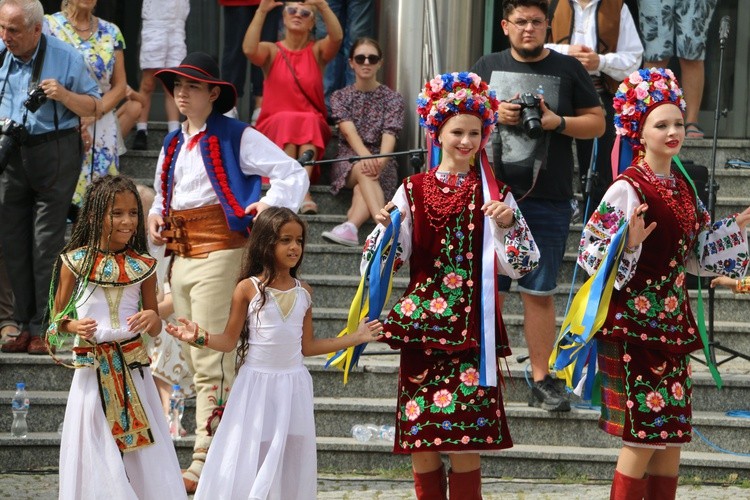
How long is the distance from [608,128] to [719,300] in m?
1.24

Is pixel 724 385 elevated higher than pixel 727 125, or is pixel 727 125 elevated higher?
pixel 727 125

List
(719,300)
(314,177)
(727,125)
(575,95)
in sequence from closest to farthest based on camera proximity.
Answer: (575,95), (719,300), (314,177), (727,125)

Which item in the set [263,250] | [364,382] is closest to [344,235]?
[364,382]

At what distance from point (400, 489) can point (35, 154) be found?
9.27ft

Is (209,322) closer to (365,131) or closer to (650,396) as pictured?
(650,396)

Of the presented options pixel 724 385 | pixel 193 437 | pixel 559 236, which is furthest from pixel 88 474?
pixel 724 385

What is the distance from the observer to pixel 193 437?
24.3 feet

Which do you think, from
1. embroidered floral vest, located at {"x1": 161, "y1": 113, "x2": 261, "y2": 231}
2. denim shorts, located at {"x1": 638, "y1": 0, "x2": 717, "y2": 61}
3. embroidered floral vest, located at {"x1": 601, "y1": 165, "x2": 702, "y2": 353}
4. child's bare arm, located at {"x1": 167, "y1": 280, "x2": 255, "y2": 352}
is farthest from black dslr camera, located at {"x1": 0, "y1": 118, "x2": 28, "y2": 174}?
denim shorts, located at {"x1": 638, "y1": 0, "x2": 717, "y2": 61}

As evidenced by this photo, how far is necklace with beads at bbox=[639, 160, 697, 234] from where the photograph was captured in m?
5.75

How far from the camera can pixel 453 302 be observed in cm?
567

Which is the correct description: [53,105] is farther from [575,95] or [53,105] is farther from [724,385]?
[724,385]

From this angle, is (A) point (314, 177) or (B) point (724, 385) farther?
(A) point (314, 177)

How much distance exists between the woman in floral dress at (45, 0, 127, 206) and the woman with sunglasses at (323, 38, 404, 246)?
1.44 metres

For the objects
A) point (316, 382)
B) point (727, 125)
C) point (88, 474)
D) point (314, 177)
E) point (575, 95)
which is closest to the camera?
point (88, 474)
